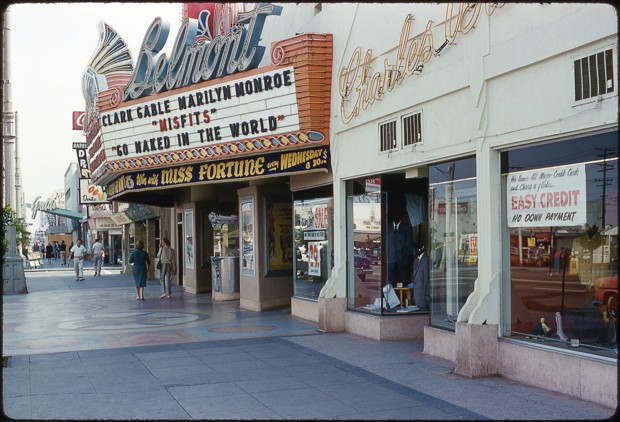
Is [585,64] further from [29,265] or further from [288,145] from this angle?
[29,265]

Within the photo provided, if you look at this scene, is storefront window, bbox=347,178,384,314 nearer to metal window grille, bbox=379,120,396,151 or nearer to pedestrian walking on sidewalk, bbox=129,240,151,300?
metal window grille, bbox=379,120,396,151

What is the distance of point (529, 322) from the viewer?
8711 mm

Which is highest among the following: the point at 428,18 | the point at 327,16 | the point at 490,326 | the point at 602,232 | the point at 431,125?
the point at 327,16

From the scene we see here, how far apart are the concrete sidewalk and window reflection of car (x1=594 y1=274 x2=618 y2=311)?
1.08 m

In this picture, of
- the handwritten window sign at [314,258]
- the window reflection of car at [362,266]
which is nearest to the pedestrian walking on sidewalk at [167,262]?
the handwritten window sign at [314,258]

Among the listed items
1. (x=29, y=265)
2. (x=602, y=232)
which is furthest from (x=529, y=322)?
(x=29, y=265)

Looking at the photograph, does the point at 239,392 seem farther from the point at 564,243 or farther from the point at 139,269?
the point at 139,269

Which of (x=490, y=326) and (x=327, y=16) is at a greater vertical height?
(x=327, y=16)

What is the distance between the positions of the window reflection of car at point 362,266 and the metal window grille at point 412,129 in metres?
2.64

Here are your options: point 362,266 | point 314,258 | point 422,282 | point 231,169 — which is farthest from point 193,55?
A: point 422,282

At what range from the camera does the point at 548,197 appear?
827 centimetres

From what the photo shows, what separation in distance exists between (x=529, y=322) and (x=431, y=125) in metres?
3.17

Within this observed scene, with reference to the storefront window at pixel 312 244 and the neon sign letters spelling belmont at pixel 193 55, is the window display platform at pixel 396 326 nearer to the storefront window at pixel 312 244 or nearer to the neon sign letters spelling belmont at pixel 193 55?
the storefront window at pixel 312 244

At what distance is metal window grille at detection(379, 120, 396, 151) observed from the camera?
11.4 m
